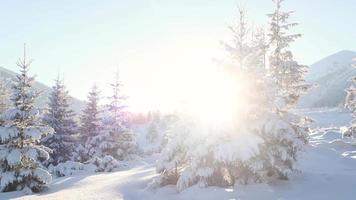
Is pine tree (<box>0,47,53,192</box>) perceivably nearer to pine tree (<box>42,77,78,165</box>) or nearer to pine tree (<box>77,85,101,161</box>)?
pine tree (<box>42,77,78,165</box>)

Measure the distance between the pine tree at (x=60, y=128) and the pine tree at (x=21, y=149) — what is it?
13095 mm

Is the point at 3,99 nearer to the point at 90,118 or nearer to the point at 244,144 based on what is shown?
the point at 90,118

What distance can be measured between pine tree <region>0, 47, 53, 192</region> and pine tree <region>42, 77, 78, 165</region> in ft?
43.0

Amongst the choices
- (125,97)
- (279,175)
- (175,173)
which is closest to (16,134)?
(175,173)

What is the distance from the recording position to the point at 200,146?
1592cm

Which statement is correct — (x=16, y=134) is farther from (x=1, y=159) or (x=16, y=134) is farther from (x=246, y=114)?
(x=246, y=114)

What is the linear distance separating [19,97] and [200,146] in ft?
33.7

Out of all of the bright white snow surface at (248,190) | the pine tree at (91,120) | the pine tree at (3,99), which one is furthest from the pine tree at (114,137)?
the bright white snow surface at (248,190)

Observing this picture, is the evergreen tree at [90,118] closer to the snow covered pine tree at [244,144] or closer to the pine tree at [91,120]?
the pine tree at [91,120]

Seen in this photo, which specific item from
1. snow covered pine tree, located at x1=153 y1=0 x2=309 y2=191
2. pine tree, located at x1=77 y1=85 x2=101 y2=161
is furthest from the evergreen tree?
snow covered pine tree, located at x1=153 y1=0 x2=309 y2=191

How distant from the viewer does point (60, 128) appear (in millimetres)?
34250

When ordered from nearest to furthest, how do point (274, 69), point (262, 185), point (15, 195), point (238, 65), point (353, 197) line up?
1. point (353, 197)
2. point (262, 185)
3. point (238, 65)
4. point (15, 195)
5. point (274, 69)

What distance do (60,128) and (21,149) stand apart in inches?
570

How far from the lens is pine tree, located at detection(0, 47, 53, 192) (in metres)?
19.6
